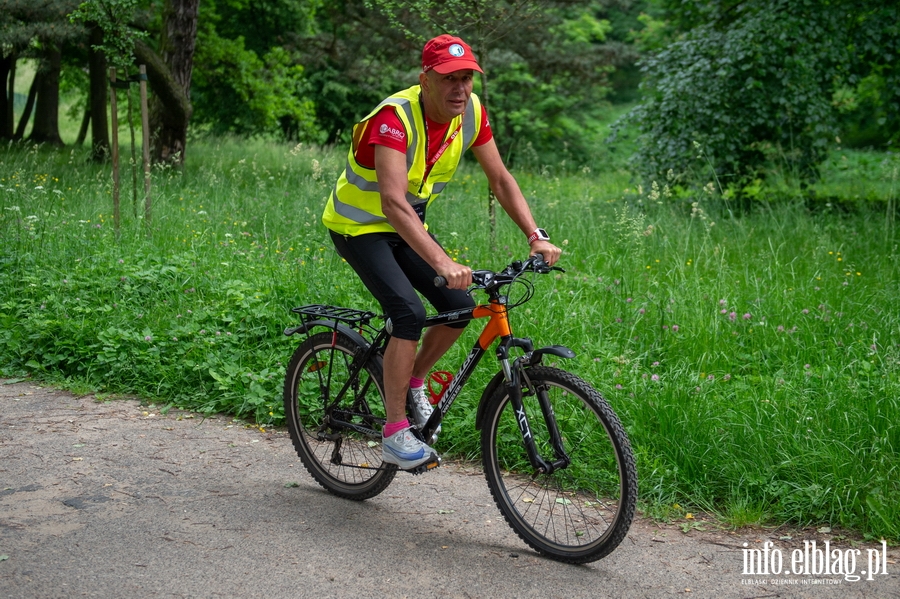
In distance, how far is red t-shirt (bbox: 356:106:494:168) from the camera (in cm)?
369

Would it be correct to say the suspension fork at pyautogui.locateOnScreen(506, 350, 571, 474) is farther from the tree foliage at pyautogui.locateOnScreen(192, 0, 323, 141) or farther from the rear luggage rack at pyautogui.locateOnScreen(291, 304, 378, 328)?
the tree foliage at pyautogui.locateOnScreen(192, 0, 323, 141)

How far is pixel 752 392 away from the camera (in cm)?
498

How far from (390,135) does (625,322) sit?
2895 millimetres

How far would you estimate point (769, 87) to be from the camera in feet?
34.7

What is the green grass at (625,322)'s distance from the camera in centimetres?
438

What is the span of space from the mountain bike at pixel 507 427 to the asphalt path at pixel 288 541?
0.15 m

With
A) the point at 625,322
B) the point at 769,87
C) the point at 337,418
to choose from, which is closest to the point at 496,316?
the point at 337,418

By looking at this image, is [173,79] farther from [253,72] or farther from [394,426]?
[394,426]

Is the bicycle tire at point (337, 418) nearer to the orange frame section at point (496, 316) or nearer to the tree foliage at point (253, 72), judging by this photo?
the orange frame section at point (496, 316)

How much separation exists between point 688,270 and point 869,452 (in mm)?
3154

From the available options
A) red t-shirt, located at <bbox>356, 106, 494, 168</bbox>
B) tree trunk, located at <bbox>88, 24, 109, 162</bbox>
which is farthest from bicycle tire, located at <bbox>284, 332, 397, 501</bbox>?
tree trunk, located at <bbox>88, 24, 109, 162</bbox>

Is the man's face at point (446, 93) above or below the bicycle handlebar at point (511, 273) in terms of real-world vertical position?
above

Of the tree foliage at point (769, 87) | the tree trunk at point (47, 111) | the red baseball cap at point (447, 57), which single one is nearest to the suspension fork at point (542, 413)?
the red baseball cap at point (447, 57)

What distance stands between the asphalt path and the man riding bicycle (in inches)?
17.6
